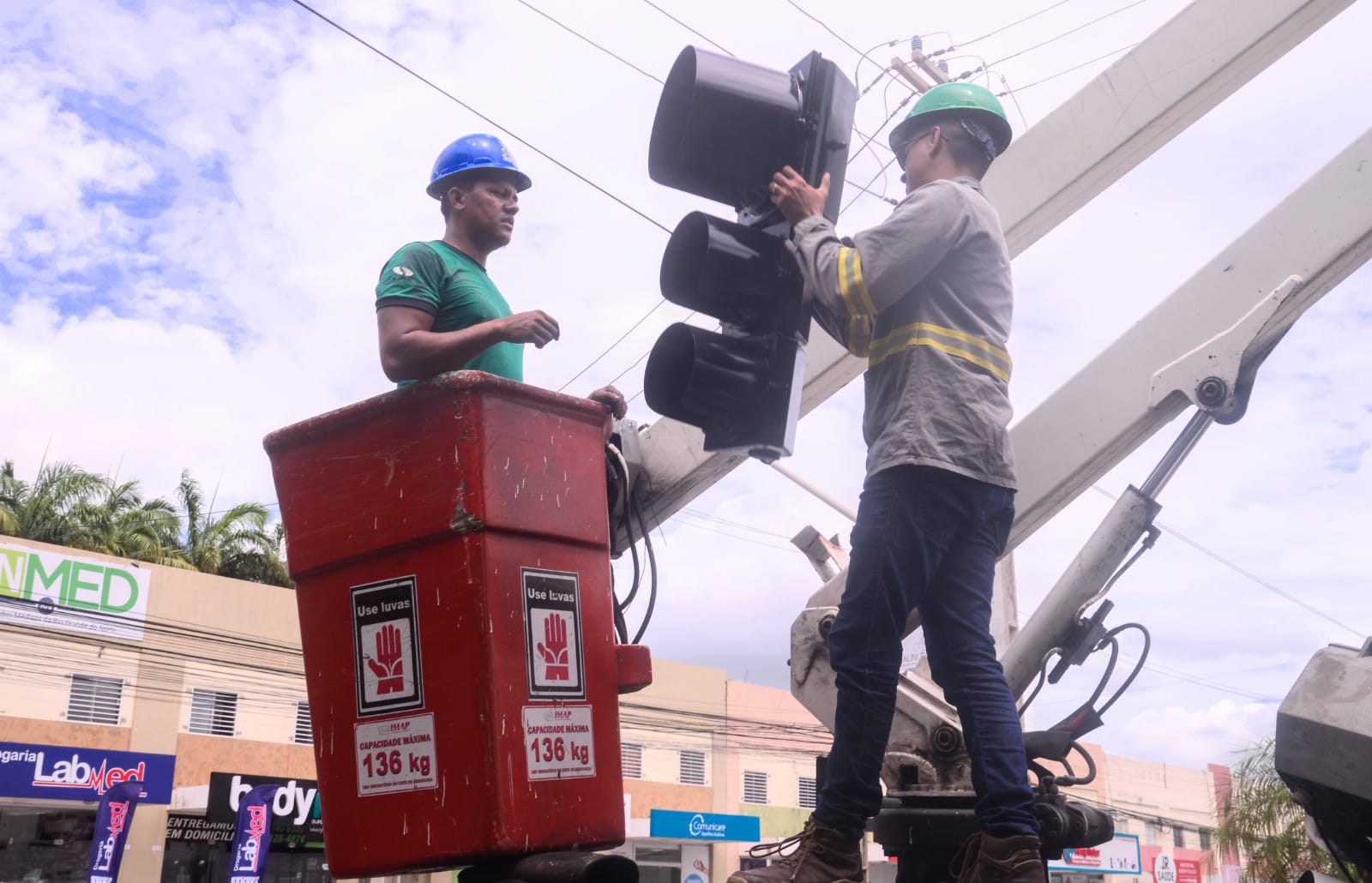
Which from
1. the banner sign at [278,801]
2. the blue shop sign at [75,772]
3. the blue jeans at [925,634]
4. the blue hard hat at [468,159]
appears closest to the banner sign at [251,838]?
the banner sign at [278,801]

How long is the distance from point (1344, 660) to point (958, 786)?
1141mm

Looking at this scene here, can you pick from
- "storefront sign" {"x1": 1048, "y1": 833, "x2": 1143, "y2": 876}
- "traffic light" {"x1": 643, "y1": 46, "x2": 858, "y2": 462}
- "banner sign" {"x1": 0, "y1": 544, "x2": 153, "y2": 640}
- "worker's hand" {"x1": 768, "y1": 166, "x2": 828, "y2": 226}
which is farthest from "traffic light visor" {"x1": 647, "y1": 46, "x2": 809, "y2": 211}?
"storefront sign" {"x1": 1048, "y1": 833, "x2": 1143, "y2": 876}

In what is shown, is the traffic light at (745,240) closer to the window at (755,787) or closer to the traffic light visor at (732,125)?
the traffic light visor at (732,125)

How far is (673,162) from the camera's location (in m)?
3.38

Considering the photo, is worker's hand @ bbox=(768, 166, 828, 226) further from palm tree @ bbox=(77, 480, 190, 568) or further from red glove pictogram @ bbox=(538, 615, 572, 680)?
palm tree @ bbox=(77, 480, 190, 568)

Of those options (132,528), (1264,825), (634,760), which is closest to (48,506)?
(132,528)

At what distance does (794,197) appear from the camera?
3.12 meters

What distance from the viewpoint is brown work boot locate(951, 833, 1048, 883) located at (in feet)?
8.46

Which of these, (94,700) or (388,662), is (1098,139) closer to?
(388,662)

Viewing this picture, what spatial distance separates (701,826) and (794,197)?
26343 millimetres

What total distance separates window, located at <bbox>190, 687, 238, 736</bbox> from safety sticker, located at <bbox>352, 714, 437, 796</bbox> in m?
19.9

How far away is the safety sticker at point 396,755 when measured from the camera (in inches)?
99.5

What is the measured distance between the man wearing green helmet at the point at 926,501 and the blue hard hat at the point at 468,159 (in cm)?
81

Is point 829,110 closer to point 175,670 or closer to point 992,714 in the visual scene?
point 992,714
